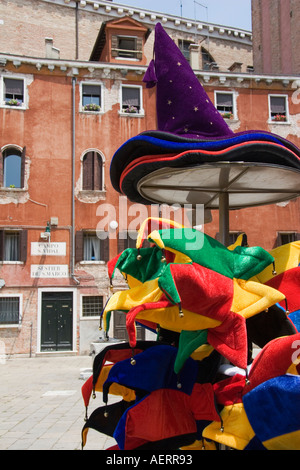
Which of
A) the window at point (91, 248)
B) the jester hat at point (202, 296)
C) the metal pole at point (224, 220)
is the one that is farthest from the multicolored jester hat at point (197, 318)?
the window at point (91, 248)

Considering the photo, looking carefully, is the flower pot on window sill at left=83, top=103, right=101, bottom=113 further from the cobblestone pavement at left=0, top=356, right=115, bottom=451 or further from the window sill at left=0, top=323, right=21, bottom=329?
the cobblestone pavement at left=0, top=356, right=115, bottom=451

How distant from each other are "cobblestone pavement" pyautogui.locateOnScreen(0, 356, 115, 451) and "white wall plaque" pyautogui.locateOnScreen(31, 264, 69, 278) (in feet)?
12.6

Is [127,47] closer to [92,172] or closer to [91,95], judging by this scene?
[91,95]

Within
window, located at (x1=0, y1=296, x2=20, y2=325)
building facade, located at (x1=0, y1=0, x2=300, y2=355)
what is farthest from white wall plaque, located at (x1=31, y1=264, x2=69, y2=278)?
window, located at (x1=0, y1=296, x2=20, y2=325)

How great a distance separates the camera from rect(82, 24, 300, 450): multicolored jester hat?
2.82 meters

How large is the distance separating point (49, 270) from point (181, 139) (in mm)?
16747

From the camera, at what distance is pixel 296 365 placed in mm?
2801

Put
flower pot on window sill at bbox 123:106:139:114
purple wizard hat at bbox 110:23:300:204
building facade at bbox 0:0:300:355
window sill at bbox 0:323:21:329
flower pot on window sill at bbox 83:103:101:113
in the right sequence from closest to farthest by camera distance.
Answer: purple wizard hat at bbox 110:23:300:204 → window sill at bbox 0:323:21:329 → building facade at bbox 0:0:300:355 → flower pot on window sill at bbox 83:103:101:113 → flower pot on window sill at bbox 123:106:139:114

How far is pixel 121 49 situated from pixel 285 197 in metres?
20.4

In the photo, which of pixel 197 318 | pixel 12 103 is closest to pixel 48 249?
pixel 12 103

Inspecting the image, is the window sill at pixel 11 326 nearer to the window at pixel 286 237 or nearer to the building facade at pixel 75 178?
the building facade at pixel 75 178

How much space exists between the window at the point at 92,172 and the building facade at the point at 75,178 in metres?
0.04

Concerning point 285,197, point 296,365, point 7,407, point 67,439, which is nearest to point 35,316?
point 7,407

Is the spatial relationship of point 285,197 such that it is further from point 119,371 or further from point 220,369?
point 119,371
